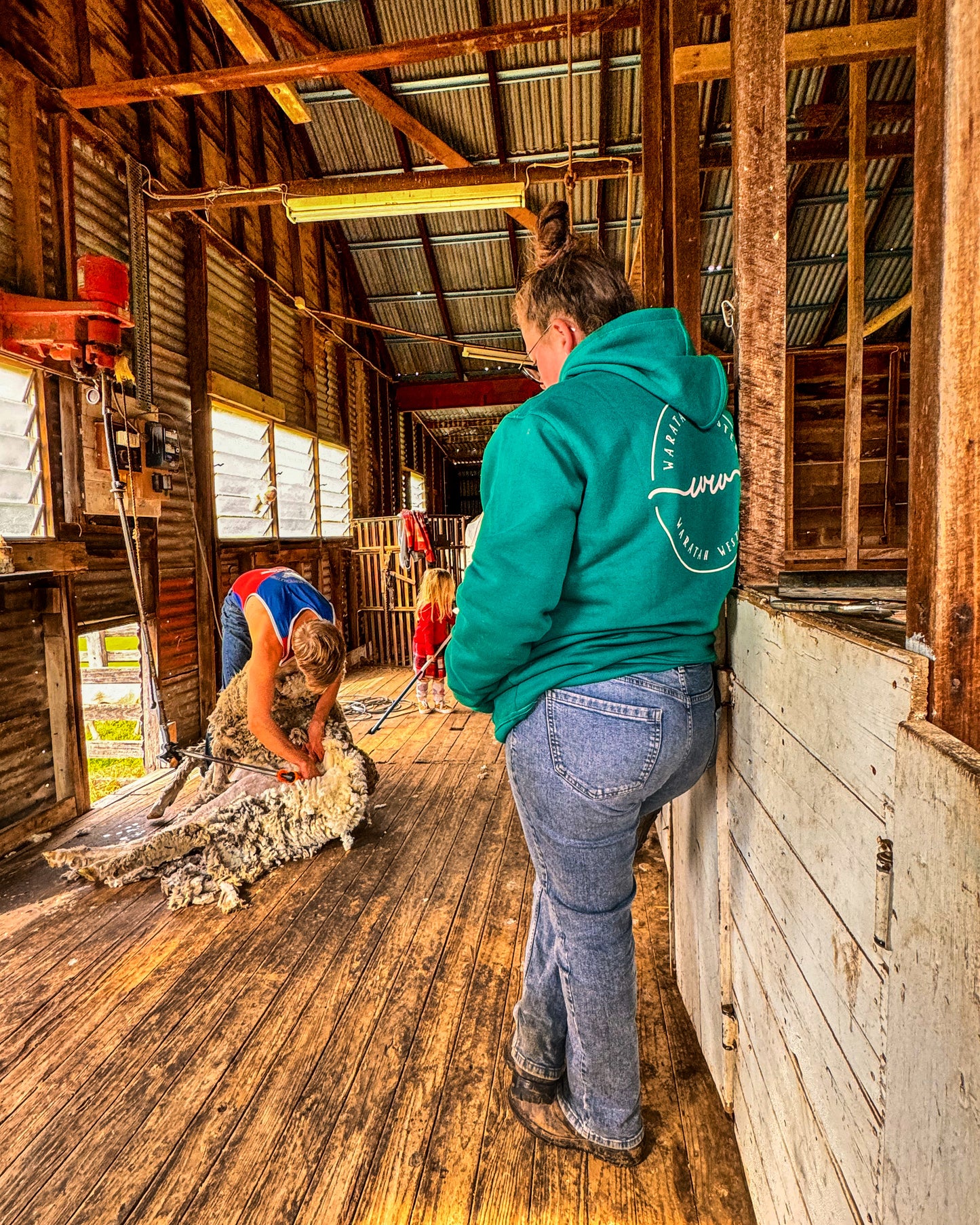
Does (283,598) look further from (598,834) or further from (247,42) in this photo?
(247,42)

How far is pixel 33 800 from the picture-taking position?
4055 mm

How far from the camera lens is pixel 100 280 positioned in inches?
146

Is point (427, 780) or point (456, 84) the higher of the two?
point (456, 84)

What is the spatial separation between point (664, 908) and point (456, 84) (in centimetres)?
931

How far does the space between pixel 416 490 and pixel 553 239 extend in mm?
13524

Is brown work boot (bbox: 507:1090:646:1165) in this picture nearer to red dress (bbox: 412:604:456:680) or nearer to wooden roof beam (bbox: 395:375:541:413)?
red dress (bbox: 412:604:456:680)

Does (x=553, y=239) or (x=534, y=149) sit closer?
(x=553, y=239)

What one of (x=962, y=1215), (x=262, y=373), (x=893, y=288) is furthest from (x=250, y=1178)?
(x=893, y=288)

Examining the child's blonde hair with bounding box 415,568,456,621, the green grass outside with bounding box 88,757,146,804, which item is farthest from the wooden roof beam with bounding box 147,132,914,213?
the green grass outside with bounding box 88,757,146,804

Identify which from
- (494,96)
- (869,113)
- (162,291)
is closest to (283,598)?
(162,291)

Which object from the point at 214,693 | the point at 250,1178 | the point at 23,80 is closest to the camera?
the point at 250,1178

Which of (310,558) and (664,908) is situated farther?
(310,558)

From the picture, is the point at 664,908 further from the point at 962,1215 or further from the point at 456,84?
the point at 456,84

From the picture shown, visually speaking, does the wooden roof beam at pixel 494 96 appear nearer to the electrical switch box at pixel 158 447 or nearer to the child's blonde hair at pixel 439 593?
the child's blonde hair at pixel 439 593
